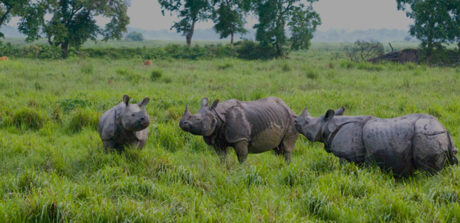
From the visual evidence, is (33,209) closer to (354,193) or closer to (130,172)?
(130,172)

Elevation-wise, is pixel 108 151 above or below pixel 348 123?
below

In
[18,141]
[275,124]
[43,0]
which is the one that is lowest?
[18,141]

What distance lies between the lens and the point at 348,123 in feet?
17.4

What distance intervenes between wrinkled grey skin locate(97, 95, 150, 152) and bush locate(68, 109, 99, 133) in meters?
2.29

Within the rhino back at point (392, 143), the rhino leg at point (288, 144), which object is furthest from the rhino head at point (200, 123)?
the rhino back at point (392, 143)

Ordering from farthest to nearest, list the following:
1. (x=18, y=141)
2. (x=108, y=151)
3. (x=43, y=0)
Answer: (x=43, y=0) → (x=18, y=141) → (x=108, y=151)

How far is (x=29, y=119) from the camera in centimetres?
836

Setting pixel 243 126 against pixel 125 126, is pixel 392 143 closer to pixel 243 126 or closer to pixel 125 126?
pixel 243 126

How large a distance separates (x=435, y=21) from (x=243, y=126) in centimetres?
2639

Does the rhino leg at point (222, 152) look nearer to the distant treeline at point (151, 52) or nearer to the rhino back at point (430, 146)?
the rhino back at point (430, 146)

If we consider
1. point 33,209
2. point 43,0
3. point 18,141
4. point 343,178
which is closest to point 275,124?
point 343,178

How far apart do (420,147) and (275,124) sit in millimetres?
1951

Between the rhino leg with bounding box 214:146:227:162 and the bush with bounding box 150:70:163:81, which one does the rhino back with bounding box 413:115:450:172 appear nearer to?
the rhino leg with bounding box 214:146:227:162

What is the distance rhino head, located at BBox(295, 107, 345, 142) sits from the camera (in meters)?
5.45
